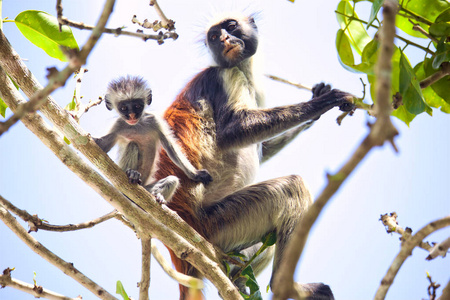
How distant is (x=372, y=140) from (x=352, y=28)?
2.59m

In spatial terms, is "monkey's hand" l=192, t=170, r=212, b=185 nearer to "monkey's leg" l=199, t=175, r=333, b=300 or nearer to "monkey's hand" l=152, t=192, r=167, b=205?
"monkey's leg" l=199, t=175, r=333, b=300

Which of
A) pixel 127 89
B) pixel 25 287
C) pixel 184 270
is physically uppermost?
pixel 127 89

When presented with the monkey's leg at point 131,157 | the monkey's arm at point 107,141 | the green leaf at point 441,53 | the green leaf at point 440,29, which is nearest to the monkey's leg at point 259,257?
the monkey's leg at point 131,157

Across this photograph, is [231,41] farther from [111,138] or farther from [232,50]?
[111,138]

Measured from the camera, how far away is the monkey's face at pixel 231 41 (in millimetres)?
4449

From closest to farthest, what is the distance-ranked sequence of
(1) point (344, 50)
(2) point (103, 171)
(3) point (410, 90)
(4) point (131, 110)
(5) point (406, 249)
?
(5) point (406, 249) → (2) point (103, 171) → (3) point (410, 90) → (1) point (344, 50) → (4) point (131, 110)

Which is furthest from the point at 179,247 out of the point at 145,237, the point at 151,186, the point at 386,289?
the point at 386,289

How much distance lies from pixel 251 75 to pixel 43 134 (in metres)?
2.46

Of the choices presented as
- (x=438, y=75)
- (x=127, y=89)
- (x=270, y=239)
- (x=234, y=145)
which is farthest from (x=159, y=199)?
(x=438, y=75)

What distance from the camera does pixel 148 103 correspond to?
3.65 meters

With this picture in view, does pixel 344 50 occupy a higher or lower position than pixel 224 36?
lower

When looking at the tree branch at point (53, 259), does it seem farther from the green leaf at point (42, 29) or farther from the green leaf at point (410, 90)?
the green leaf at point (410, 90)

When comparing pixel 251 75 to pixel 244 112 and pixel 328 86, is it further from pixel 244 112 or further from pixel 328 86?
pixel 328 86

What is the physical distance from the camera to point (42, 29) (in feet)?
9.96
